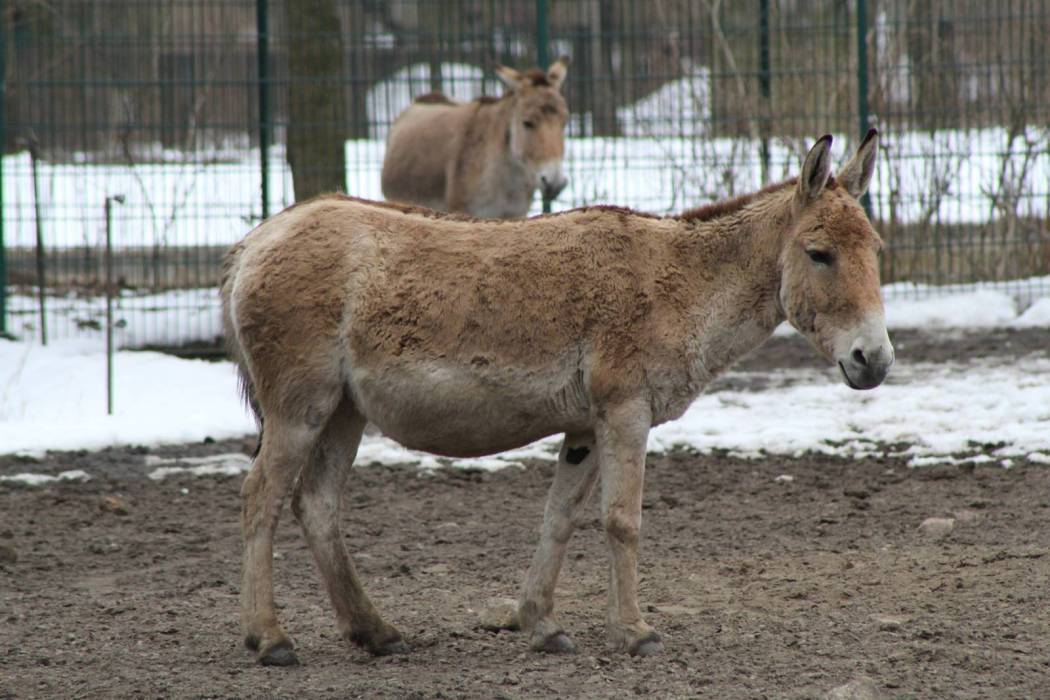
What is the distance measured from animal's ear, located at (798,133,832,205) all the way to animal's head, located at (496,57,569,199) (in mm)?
6695

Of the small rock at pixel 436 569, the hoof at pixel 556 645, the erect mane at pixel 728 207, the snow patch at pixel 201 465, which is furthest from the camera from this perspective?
the snow patch at pixel 201 465

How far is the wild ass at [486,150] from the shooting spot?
11.7 meters

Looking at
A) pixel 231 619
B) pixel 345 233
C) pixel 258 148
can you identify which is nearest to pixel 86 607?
pixel 231 619

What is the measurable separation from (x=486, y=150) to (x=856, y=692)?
A: 8.38 m

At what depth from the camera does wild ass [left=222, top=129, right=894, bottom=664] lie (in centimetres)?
501

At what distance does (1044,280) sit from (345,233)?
9.70m

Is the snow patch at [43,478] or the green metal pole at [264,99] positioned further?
the green metal pole at [264,99]

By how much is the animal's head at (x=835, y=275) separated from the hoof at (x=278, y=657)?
7.22 ft

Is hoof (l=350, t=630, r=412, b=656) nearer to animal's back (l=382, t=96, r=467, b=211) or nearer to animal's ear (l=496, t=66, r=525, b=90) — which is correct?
animal's ear (l=496, t=66, r=525, b=90)

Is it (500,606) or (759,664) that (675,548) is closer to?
(500,606)

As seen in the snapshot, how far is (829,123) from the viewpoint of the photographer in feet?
43.4

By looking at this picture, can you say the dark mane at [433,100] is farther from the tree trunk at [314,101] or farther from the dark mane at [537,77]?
the dark mane at [537,77]

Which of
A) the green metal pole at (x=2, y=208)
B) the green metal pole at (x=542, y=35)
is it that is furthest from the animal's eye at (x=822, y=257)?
the green metal pole at (x=2, y=208)

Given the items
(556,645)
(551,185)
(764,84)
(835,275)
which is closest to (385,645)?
(556,645)
